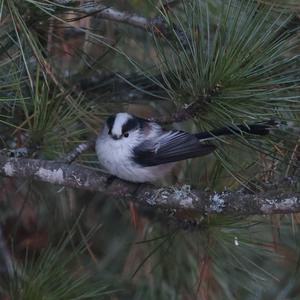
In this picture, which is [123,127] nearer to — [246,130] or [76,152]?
[76,152]

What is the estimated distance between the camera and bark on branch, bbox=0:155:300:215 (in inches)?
54.6

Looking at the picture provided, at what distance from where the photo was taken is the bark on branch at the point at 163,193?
1388 mm

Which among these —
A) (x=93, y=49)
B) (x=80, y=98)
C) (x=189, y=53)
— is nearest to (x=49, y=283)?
(x=80, y=98)

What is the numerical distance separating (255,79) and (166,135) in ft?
1.35

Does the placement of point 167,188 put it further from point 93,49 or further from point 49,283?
point 93,49

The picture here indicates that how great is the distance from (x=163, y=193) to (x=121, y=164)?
23 centimetres

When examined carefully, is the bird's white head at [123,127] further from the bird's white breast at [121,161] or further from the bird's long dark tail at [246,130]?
the bird's long dark tail at [246,130]

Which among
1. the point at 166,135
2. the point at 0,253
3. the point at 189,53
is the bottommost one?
the point at 0,253

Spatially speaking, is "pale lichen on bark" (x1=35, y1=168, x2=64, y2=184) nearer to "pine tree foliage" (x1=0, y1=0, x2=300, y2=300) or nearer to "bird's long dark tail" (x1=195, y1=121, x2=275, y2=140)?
"pine tree foliage" (x1=0, y1=0, x2=300, y2=300)

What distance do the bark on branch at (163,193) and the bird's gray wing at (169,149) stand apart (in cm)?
9

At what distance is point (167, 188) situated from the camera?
59.5 inches

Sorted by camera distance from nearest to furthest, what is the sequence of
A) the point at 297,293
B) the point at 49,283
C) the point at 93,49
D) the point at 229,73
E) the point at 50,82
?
the point at 229,73
the point at 49,283
the point at 50,82
the point at 93,49
the point at 297,293

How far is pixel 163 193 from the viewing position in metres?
1.50

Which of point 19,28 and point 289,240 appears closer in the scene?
point 19,28
